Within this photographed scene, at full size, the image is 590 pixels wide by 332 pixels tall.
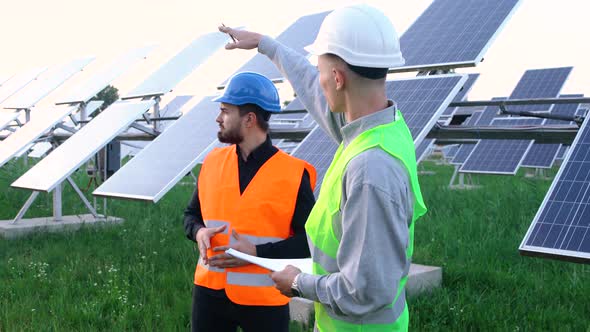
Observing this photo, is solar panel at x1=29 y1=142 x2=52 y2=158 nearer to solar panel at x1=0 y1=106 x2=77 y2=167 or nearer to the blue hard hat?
solar panel at x1=0 y1=106 x2=77 y2=167

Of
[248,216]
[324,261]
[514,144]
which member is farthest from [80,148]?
[514,144]

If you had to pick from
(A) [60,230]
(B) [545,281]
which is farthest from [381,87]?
(A) [60,230]

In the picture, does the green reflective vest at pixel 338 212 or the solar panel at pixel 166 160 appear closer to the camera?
the green reflective vest at pixel 338 212

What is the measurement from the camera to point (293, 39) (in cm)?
823

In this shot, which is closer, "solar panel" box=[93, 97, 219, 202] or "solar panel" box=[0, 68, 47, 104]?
"solar panel" box=[93, 97, 219, 202]

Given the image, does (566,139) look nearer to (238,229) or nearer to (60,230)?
(238,229)

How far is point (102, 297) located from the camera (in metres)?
5.33

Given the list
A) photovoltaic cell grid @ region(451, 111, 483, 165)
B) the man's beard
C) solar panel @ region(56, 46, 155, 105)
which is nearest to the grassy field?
the man's beard

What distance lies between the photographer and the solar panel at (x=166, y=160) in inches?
239

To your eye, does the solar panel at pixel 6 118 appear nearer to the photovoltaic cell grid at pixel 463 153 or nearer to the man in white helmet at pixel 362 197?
the photovoltaic cell grid at pixel 463 153

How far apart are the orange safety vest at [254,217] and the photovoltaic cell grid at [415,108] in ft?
5.30

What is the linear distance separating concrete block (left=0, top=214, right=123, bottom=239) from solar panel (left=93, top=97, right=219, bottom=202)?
76.2 inches

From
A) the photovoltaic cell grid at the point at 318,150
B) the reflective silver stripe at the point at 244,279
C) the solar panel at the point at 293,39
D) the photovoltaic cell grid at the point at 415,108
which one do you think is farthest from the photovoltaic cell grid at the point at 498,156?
the reflective silver stripe at the point at 244,279

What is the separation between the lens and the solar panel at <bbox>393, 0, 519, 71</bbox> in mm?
6133
